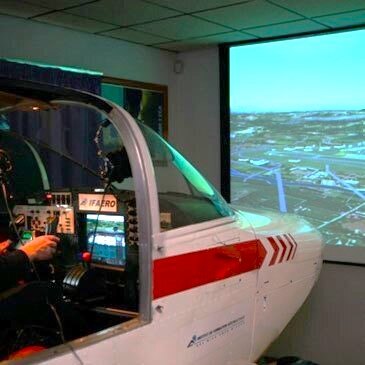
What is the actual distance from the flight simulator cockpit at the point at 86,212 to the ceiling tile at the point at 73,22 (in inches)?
54.3

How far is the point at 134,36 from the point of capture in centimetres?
475

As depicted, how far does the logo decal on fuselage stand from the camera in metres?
2.29

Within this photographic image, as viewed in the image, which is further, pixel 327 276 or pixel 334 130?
pixel 334 130

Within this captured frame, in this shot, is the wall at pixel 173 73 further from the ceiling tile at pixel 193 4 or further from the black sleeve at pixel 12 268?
the black sleeve at pixel 12 268

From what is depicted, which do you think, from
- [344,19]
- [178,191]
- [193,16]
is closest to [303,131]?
[344,19]

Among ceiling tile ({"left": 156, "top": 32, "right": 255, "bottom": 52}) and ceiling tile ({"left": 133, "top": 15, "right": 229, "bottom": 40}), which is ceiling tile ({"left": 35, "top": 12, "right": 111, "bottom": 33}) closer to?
ceiling tile ({"left": 133, "top": 15, "right": 229, "bottom": 40})

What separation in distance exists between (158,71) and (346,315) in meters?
2.67

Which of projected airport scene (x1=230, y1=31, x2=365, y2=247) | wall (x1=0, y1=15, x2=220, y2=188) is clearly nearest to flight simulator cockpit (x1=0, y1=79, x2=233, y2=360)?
wall (x1=0, y1=15, x2=220, y2=188)

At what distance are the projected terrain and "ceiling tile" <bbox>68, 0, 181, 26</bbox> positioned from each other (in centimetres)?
140

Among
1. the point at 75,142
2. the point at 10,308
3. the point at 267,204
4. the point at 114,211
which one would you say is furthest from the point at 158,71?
the point at 10,308

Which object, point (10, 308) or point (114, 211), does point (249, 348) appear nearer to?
point (114, 211)

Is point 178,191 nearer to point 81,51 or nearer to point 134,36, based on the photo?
point 81,51

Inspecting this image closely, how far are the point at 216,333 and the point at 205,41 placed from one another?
10.2ft

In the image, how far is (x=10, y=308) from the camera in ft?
6.79
